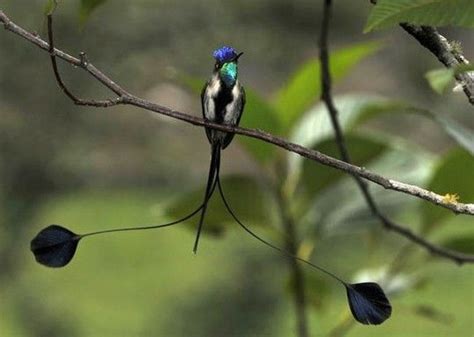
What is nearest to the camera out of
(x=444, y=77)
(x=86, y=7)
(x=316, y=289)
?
(x=444, y=77)

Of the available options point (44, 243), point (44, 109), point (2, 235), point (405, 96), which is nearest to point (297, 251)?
point (44, 243)

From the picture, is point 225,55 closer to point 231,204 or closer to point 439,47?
point 439,47

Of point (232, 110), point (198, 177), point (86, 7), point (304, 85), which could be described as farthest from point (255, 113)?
point (198, 177)

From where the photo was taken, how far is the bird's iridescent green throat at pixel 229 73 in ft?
1.70

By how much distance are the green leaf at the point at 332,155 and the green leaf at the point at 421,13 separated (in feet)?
1.66

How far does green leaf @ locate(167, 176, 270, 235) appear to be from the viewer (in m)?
1.03

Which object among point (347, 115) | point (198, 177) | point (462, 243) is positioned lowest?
point (462, 243)

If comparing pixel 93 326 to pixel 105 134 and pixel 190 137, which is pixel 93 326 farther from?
pixel 190 137

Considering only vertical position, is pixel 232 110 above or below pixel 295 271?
below

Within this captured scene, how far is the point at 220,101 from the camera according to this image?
1.75 feet

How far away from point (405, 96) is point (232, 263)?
3.87 feet

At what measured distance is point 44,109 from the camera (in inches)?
102

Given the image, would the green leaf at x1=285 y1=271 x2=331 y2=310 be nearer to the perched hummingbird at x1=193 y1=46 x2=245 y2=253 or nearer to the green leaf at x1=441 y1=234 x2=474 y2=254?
the green leaf at x1=441 y1=234 x2=474 y2=254

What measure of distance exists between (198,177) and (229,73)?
11.7 feet
